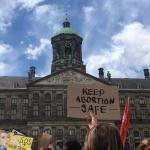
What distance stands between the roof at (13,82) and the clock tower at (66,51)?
482 cm

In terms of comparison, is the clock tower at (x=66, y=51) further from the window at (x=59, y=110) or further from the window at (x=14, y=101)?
the window at (x=14, y=101)

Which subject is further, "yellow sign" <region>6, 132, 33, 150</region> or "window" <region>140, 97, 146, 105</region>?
"window" <region>140, 97, 146, 105</region>

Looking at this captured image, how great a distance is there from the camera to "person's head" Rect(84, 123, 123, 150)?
9.77 feet

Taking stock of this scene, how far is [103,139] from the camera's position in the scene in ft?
9.78

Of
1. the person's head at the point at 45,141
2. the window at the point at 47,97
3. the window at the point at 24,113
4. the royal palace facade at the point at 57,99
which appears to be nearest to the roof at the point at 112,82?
the royal palace facade at the point at 57,99

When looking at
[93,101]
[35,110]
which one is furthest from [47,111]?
[93,101]

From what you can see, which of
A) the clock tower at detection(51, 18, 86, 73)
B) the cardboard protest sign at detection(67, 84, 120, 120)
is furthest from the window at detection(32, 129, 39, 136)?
the cardboard protest sign at detection(67, 84, 120, 120)

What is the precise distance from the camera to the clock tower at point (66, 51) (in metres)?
47.5

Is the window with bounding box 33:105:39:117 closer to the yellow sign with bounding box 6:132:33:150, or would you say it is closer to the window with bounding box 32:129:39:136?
the window with bounding box 32:129:39:136

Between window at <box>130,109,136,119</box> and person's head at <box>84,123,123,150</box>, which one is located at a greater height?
window at <box>130,109,136,119</box>

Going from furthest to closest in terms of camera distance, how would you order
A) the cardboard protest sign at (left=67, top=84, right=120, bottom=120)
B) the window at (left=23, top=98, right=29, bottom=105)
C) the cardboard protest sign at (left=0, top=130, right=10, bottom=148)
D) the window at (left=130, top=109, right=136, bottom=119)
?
the window at (left=130, top=109, right=136, bottom=119) → the window at (left=23, top=98, right=29, bottom=105) → the cardboard protest sign at (left=0, top=130, right=10, bottom=148) → the cardboard protest sign at (left=67, top=84, right=120, bottom=120)

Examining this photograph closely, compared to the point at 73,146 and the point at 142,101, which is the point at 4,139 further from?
the point at 142,101

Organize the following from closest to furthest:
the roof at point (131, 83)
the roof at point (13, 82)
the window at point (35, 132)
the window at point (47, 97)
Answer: the window at point (35, 132), the window at point (47, 97), the roof at point (13, 82), the roof at point (131, 83)

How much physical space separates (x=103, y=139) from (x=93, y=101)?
5.12 m
